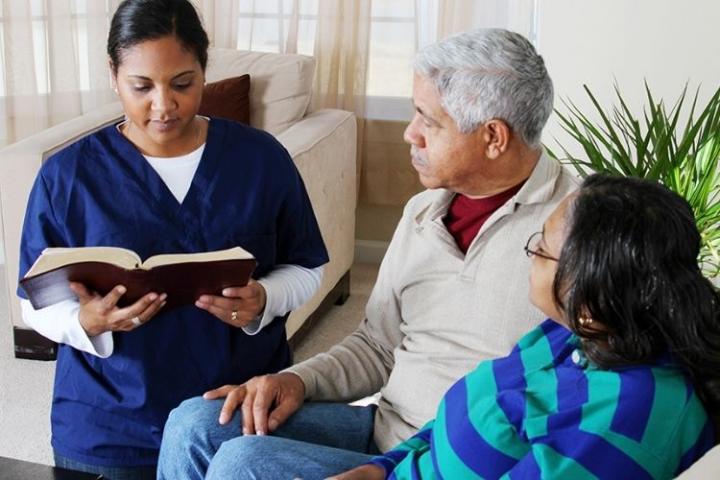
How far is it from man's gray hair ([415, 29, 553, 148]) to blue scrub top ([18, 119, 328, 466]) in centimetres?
37

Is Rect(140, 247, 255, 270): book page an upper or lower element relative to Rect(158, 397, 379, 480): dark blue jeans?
upper

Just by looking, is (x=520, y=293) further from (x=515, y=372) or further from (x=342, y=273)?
(x=342, y=273)

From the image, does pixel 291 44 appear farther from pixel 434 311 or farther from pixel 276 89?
pixel 434 311

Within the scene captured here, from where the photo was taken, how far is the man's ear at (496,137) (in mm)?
1648

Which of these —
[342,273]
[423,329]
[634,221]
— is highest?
[634,221]

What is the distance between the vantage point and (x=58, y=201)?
1773 mm

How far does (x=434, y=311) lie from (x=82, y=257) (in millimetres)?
546

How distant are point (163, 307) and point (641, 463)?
82 cm

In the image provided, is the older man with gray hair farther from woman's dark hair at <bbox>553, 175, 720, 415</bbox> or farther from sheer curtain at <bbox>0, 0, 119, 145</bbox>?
sheer curtain at <bbox>0, 0, 119, 145</bbox>

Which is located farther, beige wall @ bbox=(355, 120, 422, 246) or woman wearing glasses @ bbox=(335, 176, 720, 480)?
beige wall @ bbox=(355, 120, 422, 246)

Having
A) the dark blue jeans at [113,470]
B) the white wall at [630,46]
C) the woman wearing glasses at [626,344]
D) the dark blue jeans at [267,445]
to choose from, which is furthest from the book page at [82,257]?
the white wall at [630,46]

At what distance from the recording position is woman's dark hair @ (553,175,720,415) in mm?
1223

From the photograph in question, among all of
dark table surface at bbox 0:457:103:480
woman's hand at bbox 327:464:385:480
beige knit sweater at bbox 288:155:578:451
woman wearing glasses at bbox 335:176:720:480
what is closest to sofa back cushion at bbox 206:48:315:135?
beige knit sweater at bbox 288:155:578:451

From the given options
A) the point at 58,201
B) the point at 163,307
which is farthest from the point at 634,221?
the point at 58,201
